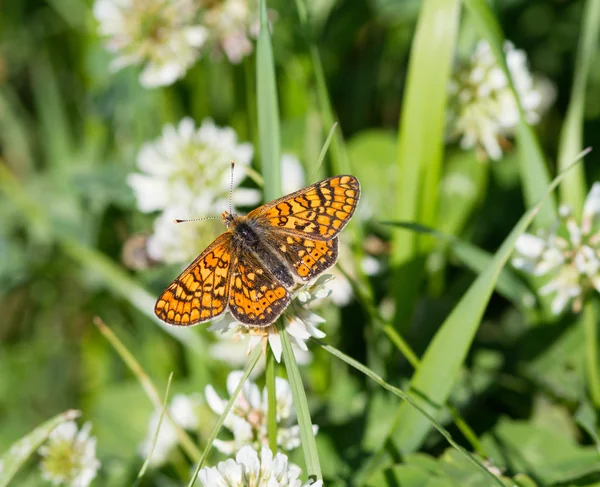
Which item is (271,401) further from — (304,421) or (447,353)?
(447,353)

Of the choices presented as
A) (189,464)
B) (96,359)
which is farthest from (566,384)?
(96,359)

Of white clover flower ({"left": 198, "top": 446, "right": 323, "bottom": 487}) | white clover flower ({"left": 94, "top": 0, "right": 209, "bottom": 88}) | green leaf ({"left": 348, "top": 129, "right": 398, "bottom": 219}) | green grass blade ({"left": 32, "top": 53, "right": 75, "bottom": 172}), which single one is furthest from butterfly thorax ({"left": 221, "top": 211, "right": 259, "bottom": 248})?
green grass blade ({"left": 32, "top": 53, "right": 75, "bottom": 172})

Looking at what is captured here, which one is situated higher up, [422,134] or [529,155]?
[422,134]

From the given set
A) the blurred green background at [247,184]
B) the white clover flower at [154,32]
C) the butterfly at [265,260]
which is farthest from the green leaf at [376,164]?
the butterfly at [265,260]

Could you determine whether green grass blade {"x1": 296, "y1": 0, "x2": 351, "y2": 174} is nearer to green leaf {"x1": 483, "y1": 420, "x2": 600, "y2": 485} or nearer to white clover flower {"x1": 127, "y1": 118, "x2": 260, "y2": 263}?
white clover flower {"x1": 127, "y1": 118, "x2": 260, "y2": 263}

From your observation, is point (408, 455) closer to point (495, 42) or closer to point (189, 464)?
point (189, 464)

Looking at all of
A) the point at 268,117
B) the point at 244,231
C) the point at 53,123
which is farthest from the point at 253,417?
the point at 53,123
